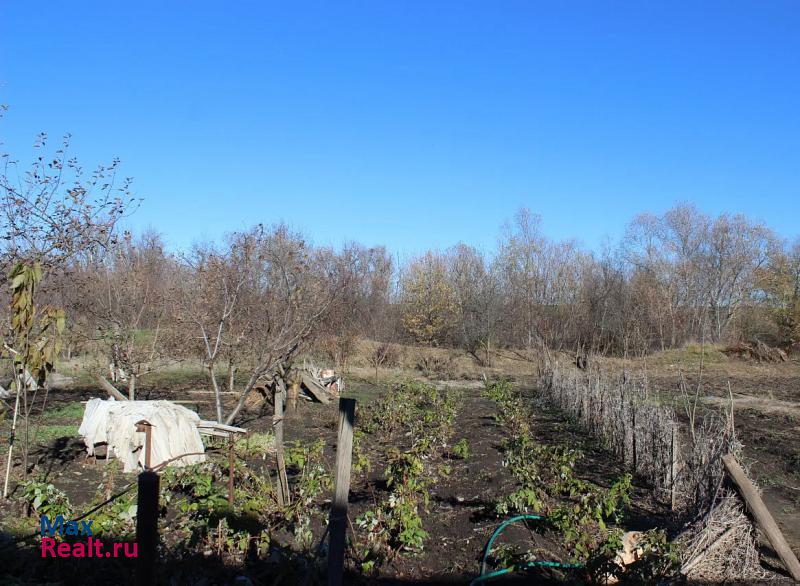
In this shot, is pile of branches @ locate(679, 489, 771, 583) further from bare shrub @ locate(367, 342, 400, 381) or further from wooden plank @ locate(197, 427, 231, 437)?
bare shrub @ locate(367, 342, 400, 381)

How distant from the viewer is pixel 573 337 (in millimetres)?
20906

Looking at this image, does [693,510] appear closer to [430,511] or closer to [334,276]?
[430,511]

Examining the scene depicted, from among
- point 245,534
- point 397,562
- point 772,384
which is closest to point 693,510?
point 397,562

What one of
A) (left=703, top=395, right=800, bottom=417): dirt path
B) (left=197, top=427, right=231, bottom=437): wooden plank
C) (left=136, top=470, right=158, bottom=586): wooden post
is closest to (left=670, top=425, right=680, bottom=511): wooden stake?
(left=197, top=427, right=231, bottom=437): wooden plank

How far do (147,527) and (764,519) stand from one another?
452 cm

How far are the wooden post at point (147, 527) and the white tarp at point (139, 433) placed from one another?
5.87 m

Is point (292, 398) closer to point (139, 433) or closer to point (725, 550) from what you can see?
point (139, 433)

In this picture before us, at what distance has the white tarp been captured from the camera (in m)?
7.82

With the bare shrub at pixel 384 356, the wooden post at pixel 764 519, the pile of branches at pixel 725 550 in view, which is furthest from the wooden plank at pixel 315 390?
the wooden post at pixel 764 519

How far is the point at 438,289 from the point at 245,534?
27.9m

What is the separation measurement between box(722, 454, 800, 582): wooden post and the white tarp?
18.4ft

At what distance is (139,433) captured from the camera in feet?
26.0

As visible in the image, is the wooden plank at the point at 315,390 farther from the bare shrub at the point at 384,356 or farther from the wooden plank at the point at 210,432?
the bare shrub at the point at 384,356

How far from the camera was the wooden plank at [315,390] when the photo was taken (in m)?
14.6
